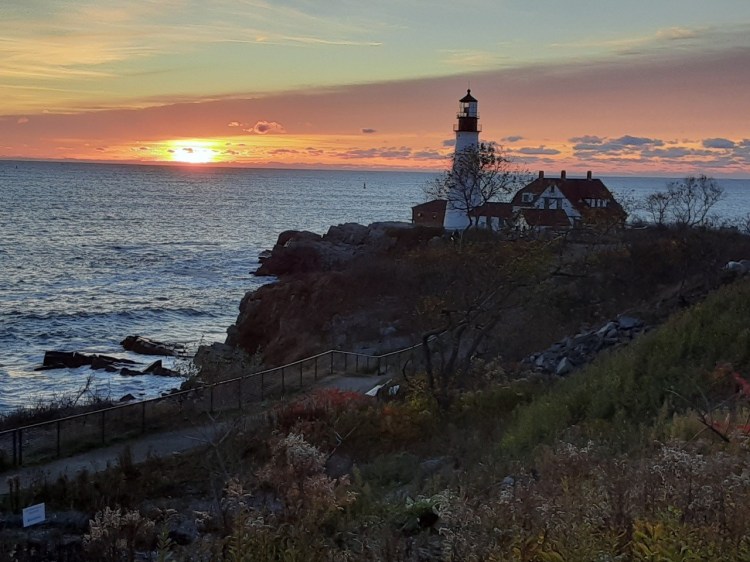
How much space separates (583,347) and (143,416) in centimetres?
1184

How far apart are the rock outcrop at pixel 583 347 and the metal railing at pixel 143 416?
14.0ft

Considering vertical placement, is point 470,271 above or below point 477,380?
above

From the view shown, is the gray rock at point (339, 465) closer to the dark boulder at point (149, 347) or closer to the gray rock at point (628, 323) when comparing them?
the gray rock at point (628, 323)

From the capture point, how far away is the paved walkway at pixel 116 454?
15.4 metres

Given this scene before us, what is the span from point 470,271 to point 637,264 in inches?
723

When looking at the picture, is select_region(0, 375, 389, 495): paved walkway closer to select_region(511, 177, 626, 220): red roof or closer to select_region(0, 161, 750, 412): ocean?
select_region(0, 161, 750, 412): ocean

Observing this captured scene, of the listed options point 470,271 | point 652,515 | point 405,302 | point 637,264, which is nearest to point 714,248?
point 637,264

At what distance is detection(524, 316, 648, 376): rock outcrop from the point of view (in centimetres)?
1917

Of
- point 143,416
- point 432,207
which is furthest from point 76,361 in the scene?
Answer: point 432,207

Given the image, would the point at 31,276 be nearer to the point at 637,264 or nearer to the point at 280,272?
the point at 280,272

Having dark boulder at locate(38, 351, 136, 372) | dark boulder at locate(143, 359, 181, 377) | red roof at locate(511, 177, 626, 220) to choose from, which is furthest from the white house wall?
dark boulder at locate(38, 351, 136, 372)

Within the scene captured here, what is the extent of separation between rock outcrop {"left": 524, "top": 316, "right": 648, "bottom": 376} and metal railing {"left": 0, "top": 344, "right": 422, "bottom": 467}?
4.27 m

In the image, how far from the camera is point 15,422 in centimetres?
2161

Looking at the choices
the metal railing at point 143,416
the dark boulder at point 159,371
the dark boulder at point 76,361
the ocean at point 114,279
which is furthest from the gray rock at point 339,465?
the dark boulder at point 76,361
